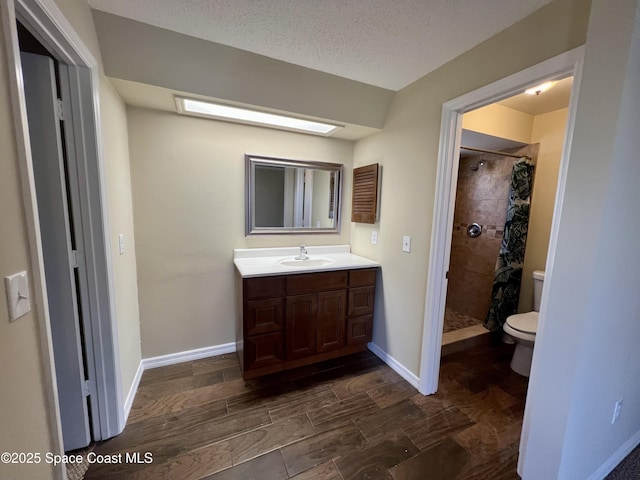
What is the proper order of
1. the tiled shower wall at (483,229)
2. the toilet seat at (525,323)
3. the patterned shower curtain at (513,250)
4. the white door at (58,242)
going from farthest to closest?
the tiled shower wall at (483,229)
the patterned shower curtain at (513,250)
the toilet seat at (525,323)
the white door at (58,242)

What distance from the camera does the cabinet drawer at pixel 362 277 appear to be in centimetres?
219

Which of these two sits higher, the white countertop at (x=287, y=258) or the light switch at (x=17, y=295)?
the light switch at (x=17, y=295)

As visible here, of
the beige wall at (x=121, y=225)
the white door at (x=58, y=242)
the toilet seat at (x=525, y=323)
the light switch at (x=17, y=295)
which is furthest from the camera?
the toilet seat at (x=525, y=323)

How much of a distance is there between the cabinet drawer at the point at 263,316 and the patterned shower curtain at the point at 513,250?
2.23 meters

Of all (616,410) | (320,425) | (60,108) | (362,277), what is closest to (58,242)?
(60,108)

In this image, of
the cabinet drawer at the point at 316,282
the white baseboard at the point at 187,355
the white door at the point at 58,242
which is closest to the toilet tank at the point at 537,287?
the cabinet drawer at the point at 316,282

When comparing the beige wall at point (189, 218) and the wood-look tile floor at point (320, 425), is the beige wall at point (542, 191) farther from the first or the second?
the beige wall at point (189, 218)

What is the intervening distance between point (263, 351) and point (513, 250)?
8.24 ft

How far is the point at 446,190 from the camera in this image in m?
1.72

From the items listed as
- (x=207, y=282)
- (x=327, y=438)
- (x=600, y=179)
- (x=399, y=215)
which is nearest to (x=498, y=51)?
(x=600, y=179)

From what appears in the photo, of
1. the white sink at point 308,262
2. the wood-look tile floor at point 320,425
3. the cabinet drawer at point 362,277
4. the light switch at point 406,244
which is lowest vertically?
the wood-look tile floor at point 320,425

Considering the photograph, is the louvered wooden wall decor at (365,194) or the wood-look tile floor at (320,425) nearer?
the wood-look tile floor at (320,425)

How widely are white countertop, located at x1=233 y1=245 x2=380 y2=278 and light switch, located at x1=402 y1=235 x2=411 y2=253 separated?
13.3 inches

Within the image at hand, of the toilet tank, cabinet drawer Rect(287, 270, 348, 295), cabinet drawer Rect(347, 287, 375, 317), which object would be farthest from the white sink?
the toilet tank
